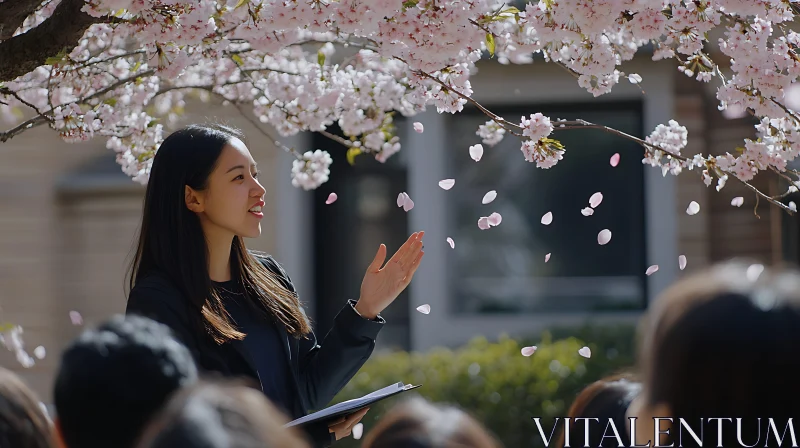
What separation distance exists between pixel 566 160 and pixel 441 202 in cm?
93

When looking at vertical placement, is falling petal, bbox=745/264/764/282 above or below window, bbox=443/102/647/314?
above

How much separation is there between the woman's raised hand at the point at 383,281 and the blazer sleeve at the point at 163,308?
1.54 ft

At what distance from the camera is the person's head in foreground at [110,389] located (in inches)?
53.0

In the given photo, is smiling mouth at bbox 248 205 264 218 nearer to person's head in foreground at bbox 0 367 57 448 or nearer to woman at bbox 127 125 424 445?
woman at bbox 127 125 424 445

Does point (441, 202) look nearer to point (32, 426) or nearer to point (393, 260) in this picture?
point (393, 260)

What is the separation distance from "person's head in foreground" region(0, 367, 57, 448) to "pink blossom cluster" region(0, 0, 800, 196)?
1155 millimetres

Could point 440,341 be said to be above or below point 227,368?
below

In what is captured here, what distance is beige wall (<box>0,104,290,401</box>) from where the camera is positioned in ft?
22.3

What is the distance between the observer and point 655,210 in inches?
269

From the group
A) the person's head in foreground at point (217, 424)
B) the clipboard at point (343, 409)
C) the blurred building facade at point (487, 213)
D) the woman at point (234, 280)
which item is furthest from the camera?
the blurred building facade at point (487, 213)

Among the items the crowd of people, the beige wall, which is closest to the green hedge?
the beige wall

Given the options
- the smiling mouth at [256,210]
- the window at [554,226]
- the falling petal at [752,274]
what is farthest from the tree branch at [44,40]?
the window at [554,226]

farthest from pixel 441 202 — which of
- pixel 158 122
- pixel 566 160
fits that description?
pixel 158 122

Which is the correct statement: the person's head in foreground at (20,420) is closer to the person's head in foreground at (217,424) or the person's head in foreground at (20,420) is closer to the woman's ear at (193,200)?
the person's head in foreground at (217,424)
